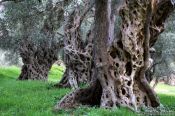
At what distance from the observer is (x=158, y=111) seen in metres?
14.7

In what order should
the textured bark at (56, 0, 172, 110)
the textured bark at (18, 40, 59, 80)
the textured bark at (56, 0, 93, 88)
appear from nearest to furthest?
the textured bark at (56, 0, 172, 110) < the textured bark at (56, 0, 93, 88) < the textured bark at (18, 40, 59, 80)

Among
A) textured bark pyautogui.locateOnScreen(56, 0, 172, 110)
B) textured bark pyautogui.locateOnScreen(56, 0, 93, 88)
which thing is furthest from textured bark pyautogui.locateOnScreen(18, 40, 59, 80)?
textured bark pyautogui.locateOnScreen(56, 0, 172, 110)

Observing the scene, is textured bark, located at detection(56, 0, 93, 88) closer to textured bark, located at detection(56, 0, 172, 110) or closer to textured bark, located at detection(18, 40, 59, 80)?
textured bark, located at detection(56, 0, 172, 110)

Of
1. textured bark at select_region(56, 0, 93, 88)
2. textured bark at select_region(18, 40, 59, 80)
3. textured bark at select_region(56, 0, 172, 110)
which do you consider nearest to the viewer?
textured bark at select_region(56, 0, 172, 110)

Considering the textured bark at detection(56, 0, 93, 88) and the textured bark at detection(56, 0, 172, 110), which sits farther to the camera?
the textured bark at detection(56, 0, 93, 88)

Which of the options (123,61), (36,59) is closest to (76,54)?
(123,61)

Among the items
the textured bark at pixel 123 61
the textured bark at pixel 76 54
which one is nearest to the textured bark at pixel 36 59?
the textured bark at pixel 76 54

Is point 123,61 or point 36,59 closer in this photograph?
point 123,61

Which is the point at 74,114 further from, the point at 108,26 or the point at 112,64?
the point at 108,26

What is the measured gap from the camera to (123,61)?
1551 cm

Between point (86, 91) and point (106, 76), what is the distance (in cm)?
115

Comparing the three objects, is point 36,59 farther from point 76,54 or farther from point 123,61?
point 123,61

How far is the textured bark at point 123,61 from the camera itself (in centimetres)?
1495

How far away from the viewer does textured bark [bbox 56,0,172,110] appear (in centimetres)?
1495
